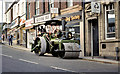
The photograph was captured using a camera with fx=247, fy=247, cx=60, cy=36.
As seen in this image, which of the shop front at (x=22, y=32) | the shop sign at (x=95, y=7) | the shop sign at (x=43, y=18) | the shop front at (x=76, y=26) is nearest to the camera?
the shop sign at (x=95, y=7)

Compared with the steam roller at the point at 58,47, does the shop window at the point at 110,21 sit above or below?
above

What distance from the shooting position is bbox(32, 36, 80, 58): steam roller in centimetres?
1577

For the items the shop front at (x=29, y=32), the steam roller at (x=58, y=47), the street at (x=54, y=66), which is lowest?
the street at (x=54, y=66)

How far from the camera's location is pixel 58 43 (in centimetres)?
1680

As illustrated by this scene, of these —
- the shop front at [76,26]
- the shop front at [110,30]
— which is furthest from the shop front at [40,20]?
the shop front at [110,30]

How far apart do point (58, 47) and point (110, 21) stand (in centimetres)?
417

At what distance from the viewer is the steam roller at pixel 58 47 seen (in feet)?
51.7

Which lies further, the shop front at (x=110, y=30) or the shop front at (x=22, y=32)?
the shop front at (x=22, y=32)

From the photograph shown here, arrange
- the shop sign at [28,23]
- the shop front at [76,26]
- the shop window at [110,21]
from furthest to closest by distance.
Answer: the shop sign at [28,23] → the shop front at [76,26] → the shop window at [110,21]

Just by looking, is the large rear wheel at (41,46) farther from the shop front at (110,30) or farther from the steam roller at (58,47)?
the shop front at (110,30)

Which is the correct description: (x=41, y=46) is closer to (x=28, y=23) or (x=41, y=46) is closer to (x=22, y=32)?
(x=28, y=23)

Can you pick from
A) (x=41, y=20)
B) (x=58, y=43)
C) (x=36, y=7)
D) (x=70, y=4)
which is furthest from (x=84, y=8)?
(x=36, y=7)

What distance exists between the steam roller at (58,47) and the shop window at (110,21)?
2.71m

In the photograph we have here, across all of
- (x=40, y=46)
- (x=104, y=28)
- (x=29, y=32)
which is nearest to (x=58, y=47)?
(x=40, y=46)
